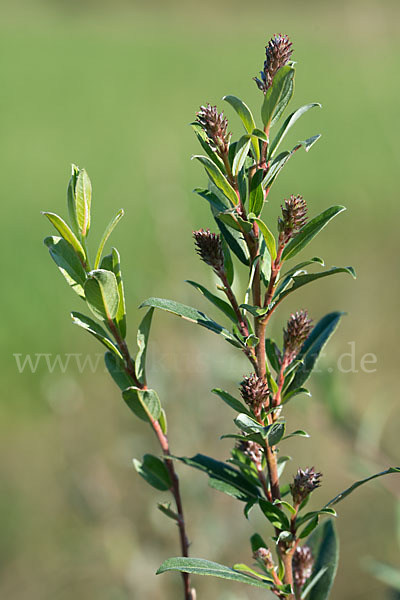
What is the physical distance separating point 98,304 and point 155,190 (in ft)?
5.68

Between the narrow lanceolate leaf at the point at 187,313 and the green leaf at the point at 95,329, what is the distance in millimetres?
40

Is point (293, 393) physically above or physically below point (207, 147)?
below

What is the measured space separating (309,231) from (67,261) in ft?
0.59

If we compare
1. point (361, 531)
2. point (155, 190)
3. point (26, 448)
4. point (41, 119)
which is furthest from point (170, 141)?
point (361, 531)

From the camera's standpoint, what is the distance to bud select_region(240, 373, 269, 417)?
423mm

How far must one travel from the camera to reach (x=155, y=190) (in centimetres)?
215

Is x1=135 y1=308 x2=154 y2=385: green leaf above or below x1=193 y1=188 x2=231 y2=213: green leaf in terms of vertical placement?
below

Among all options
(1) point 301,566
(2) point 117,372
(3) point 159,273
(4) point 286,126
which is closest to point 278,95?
(4) point 286,126

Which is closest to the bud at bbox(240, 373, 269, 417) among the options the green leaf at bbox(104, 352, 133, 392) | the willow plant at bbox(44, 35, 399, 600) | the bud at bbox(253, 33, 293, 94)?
the willow plant at bbox(44, 35, 399, 600)

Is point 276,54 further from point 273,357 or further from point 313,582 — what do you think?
point 313,582

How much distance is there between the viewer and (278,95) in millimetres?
434

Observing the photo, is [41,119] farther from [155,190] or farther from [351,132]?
[155,190]

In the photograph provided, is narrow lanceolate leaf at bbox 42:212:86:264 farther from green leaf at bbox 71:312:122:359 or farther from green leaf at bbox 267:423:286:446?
green leaf at bbox 267:423:286:446

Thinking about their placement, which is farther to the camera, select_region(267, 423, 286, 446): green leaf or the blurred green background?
the blurred green background
